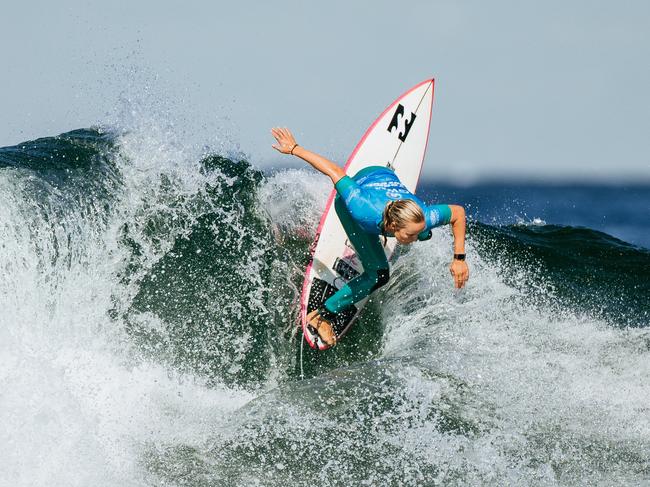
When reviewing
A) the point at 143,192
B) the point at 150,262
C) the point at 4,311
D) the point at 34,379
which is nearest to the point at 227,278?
the point at 150,262

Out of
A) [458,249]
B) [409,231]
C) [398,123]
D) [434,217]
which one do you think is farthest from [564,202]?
[409,231]

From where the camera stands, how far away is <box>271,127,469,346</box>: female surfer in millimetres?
4801

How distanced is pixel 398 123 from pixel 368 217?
2.14 meters

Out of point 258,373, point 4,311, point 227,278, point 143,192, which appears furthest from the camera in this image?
point 143,192

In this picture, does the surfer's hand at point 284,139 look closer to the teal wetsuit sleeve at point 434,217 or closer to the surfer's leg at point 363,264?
the surfer's leg at point 363,264

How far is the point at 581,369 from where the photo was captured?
17.3 feet

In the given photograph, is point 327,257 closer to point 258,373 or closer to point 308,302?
point 308,302

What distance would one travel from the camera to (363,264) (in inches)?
227

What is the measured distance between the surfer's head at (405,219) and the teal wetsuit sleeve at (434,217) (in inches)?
8.7

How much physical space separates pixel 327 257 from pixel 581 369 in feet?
7.25

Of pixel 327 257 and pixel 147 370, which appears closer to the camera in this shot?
pixel 147 370

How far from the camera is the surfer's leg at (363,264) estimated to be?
5609 millimetres

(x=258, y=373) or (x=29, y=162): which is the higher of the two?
(x=29, y=162)

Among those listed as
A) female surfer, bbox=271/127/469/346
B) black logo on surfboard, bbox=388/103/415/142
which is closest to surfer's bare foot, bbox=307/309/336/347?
female surfer, bbox=271/127/469/346
